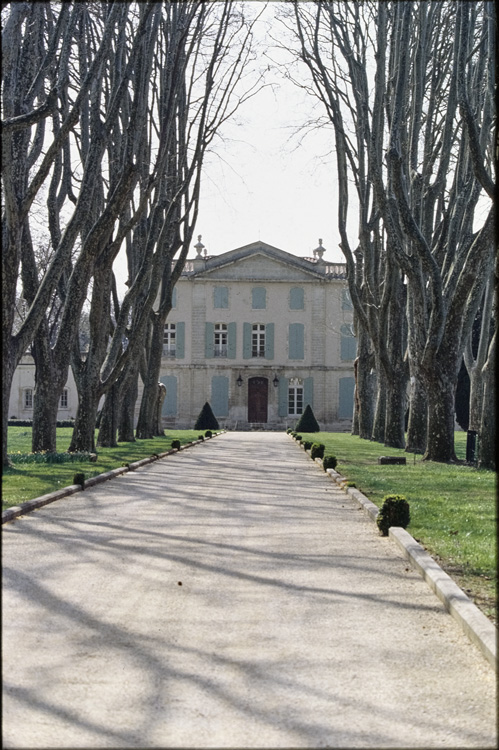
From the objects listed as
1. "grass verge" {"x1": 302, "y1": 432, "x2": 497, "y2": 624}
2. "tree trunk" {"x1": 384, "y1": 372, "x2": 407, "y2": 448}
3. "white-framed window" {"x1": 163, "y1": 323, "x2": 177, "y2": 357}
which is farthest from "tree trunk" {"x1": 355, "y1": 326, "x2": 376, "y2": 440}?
"white-framed window" {"x1": 163, "y1": 323, "x2": 177, "y2": 357}

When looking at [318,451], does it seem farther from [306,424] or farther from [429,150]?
[306,424]

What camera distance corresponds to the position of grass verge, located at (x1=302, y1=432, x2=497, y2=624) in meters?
6.37

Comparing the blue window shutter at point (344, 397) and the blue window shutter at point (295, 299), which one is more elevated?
the blue window shutter at point (295, 299)

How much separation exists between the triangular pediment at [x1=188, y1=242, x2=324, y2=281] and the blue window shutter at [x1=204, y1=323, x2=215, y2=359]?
2975 millimetres

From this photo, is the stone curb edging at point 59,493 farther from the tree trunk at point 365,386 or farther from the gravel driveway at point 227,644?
the tree trunk at point 365,386

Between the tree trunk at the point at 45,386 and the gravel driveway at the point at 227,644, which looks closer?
the gravel driveway at the point at 227,644

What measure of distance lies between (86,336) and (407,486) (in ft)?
177

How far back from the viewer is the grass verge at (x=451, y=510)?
637cm

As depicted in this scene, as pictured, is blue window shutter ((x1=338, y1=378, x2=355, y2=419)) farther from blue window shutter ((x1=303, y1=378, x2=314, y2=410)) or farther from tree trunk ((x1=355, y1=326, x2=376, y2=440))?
tree trunk ((x1=355, y1=326, x2=376, y2=440))

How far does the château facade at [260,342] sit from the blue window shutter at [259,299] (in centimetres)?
6

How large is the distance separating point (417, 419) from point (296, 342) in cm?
3137

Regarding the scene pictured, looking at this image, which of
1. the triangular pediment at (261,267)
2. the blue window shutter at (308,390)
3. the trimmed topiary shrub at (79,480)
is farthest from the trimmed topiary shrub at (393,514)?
the triangular pediment at (261,267)

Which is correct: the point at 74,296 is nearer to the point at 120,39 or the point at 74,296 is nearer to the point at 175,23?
the point at 120,39

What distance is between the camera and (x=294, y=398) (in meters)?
52.4
